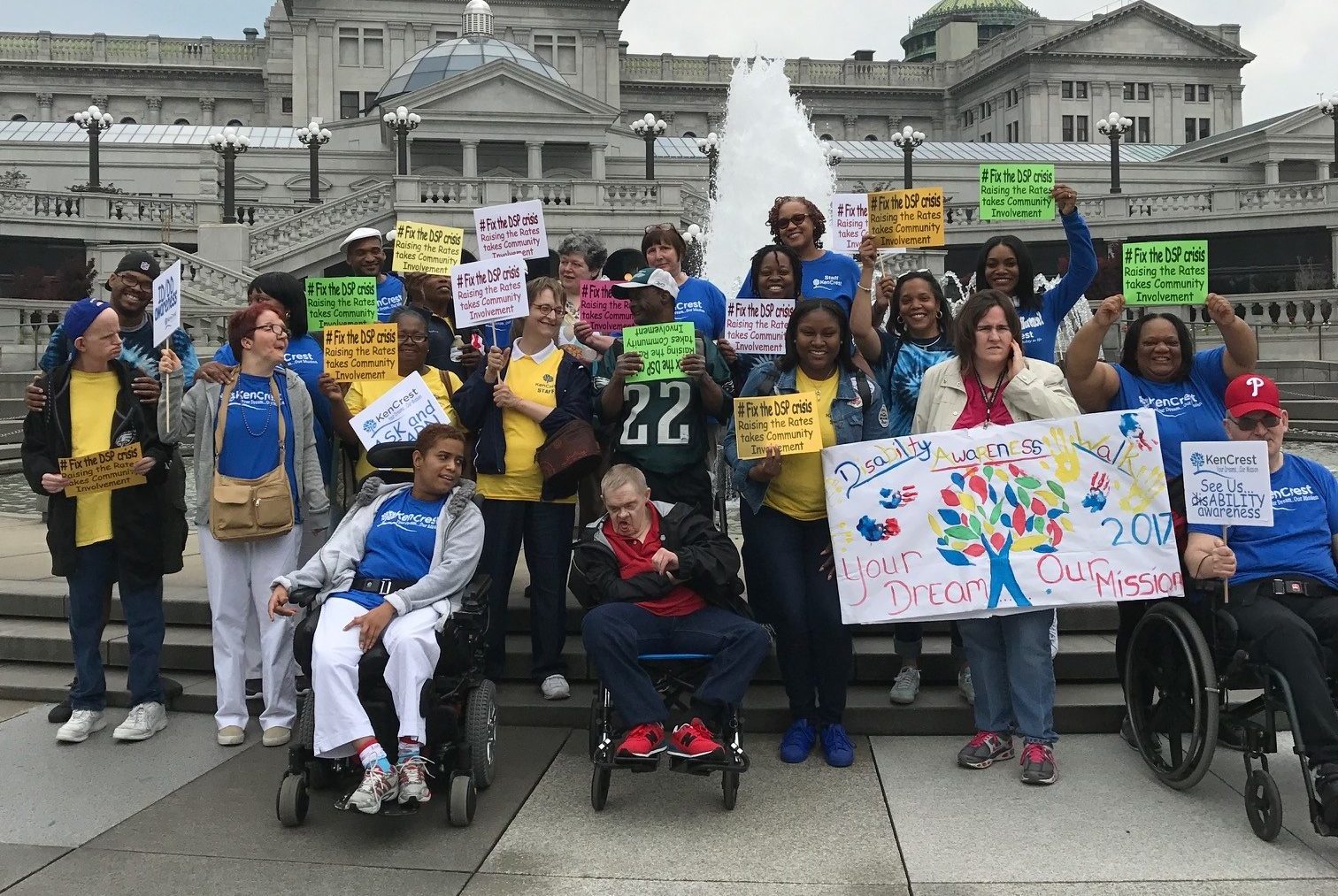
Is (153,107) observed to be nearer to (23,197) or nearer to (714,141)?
(23,197)

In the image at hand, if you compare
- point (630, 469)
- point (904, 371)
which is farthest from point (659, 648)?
point (904, 371)

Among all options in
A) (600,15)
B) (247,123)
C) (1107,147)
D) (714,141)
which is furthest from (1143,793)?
(247,123)

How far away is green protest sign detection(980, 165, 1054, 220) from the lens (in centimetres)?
807

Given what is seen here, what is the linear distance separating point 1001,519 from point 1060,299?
1666mm

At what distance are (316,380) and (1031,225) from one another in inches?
1588

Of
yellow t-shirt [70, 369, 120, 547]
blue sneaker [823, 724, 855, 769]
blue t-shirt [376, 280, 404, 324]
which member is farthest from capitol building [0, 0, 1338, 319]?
blue sneaker [823, 724, 855, 769]

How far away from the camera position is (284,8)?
73.8m

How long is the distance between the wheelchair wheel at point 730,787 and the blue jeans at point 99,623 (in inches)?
134

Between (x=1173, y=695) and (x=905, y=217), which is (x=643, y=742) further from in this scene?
(x=905, y=217)

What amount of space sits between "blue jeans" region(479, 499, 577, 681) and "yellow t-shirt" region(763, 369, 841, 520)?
1256 millimetres

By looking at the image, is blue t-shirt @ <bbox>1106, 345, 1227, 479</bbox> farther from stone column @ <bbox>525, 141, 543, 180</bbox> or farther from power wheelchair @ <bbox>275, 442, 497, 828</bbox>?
stone column @ <bbox>525, 141, 543, 180</bbox>

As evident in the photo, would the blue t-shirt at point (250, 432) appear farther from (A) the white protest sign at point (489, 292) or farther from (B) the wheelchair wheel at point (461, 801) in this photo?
(B) the wheelchair wheel at point (461, 801)

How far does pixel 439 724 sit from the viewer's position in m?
5.48

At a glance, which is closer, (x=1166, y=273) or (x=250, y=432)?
(x=250, y=432)
